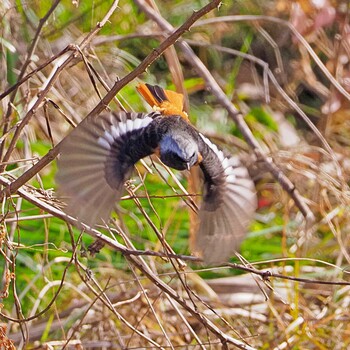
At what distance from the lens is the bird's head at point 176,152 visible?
1.77m

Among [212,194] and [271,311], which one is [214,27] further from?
[212,194]

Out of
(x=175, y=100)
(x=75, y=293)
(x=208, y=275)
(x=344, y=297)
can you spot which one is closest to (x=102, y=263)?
(x=75, y=293)

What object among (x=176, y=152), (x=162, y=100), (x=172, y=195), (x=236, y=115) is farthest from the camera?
(x=236, y=115)

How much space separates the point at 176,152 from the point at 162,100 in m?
0.31

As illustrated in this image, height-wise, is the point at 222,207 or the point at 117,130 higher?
the point at 117,130

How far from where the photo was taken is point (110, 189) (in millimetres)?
1703

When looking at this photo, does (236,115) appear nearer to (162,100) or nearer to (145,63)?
(162,100)

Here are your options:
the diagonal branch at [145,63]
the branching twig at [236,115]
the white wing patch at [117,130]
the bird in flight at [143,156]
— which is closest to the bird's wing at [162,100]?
the bird in flight at [143,156]

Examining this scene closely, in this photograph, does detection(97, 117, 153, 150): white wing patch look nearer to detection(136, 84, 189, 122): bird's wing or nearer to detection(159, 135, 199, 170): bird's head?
detection(159, 135, 199, 170): bird's head

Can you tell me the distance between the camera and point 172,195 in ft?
6.31

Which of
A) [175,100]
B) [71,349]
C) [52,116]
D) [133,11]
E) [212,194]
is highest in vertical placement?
[133,11]

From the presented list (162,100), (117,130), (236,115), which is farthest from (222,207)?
(236,115)

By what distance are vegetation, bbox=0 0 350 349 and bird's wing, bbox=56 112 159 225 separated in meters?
0.06

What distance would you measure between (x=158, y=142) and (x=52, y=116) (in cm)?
203
